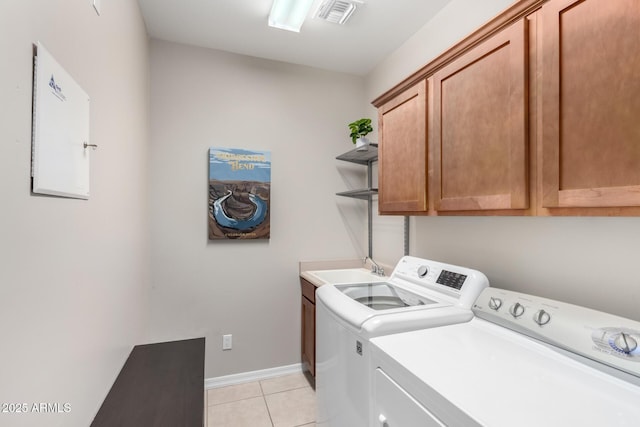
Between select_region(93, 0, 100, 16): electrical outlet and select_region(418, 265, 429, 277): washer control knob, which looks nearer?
select_region(93, 0, 100, 16): electrical outlet

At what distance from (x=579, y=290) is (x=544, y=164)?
62 cm

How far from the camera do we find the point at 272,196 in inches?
102

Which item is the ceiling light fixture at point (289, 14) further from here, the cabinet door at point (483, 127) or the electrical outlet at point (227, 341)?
the electrical outlet at point (227, 341)

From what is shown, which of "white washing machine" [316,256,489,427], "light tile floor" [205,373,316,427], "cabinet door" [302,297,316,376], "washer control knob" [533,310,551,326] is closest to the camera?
"washer control knob" [533,310,551,326]

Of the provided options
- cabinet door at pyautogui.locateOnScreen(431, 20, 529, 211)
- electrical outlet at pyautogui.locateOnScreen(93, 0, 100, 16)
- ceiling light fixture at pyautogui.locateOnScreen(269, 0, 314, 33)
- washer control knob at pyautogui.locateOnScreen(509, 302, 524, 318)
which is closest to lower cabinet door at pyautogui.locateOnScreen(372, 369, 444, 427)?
washer control knob at pyautogui.locateOnScreen(509, 302, 524, 318)

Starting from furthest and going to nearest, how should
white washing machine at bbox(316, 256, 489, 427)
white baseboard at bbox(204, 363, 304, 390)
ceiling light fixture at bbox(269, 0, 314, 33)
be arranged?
white baseboard at bbox(204, 363, 304, 390)
ceiling light fixture at bbox(269, 0, 314, 33)
white washing machine at bbox(316, 256, 489, 427)

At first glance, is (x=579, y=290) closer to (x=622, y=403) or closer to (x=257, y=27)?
(x=622, y=403)

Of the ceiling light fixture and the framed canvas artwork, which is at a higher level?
the ceiling light fixture

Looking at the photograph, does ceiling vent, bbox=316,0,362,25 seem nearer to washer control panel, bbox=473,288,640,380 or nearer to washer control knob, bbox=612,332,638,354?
washer control panel, bbox=473,288,640,380

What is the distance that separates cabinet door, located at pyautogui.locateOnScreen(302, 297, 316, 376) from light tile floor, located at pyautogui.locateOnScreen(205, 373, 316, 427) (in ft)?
0.64

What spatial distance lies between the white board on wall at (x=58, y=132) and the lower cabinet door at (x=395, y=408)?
46.2 inches

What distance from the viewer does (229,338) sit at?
2441mm

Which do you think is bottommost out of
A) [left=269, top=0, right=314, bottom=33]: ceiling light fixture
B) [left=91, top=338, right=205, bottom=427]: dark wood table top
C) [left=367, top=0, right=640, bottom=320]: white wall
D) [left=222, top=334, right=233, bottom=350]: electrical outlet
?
[left=222, top=334, right=233, bottom=350]: electrical outlet

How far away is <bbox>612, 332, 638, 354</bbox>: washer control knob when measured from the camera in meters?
0.83
